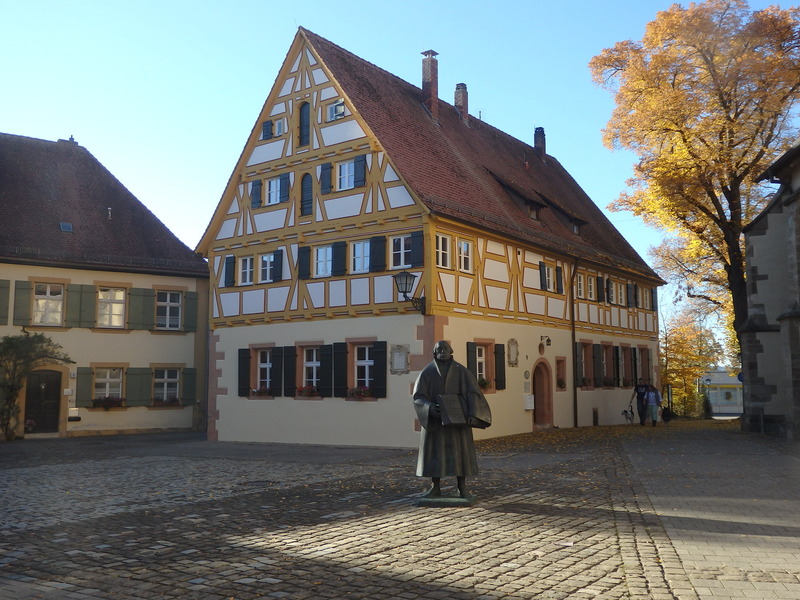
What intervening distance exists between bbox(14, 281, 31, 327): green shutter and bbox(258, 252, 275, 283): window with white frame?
793 centimetres

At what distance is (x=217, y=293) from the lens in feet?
80.6

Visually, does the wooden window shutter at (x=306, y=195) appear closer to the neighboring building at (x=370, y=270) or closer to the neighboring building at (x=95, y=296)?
the neighboring building at (x=370, y=270)

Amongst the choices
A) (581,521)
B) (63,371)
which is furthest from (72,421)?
(581,521)

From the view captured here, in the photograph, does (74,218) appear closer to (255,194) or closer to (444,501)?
(255,194)

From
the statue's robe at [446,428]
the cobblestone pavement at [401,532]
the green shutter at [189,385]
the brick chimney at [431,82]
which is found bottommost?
the cobblestone pavement at [401,532]

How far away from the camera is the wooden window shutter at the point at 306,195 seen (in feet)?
73.6

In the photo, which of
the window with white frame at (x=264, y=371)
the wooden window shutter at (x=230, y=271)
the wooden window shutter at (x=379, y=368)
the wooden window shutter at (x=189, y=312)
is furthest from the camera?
the wooden window shutter at (x=189, y=312)

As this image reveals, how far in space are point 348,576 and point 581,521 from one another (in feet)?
10.4

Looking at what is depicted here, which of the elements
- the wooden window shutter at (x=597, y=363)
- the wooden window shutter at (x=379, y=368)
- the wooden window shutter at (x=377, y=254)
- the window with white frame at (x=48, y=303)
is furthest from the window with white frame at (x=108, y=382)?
the wooden window shutter at (x=597, y=363)

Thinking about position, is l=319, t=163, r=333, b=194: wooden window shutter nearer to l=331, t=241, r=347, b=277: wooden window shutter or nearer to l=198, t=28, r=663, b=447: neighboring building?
l=198, t=28, r=663, b=447: neighboring building

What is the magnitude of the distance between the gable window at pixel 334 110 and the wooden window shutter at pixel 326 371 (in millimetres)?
6048

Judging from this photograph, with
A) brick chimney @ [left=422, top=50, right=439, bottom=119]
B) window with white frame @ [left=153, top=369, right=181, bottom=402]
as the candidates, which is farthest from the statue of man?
window with white frame @ [left=153, top=369, right=181, bottom=402]

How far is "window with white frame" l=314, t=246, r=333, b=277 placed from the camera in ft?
71.5

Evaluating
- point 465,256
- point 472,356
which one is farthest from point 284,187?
point 472,356
